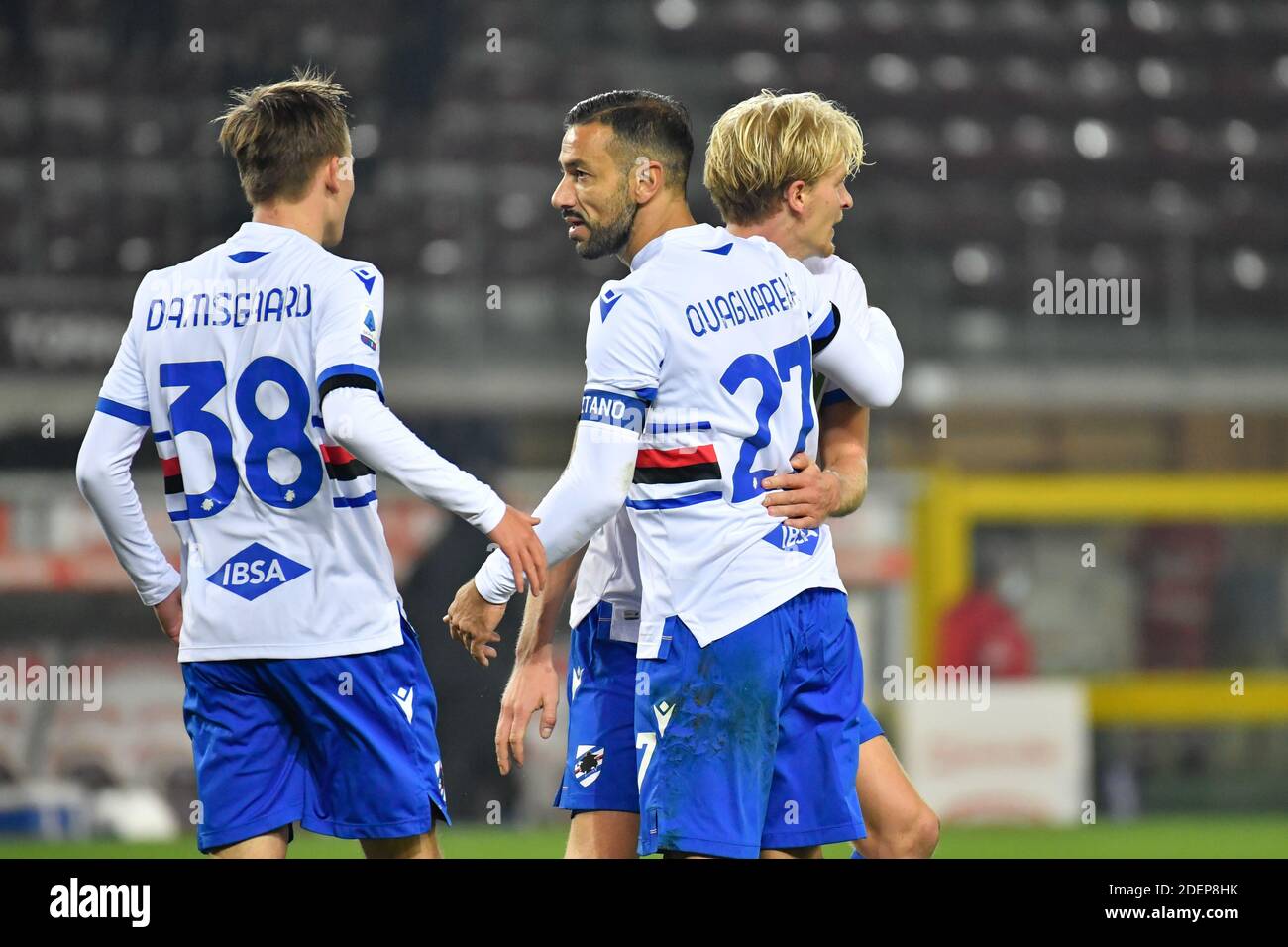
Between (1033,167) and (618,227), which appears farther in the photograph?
(1033,167)

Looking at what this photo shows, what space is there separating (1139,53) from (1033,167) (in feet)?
6.39

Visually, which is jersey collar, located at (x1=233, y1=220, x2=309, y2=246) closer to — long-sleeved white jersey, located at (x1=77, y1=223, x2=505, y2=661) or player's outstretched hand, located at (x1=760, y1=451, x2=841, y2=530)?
long-sleeved white jersey, located at (x1=77, y1=223, x2=505, y2=661)

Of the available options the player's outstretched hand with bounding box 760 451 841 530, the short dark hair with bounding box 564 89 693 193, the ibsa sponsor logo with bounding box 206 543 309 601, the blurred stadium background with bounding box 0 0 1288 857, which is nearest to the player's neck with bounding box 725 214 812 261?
the short dark hair with bounding box 564 89 693 193

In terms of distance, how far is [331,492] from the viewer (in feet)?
10.2

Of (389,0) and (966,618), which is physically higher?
(389,0)

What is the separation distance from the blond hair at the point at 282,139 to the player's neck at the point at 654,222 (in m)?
0.59

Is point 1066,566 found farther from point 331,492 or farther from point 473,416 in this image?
point 331,492

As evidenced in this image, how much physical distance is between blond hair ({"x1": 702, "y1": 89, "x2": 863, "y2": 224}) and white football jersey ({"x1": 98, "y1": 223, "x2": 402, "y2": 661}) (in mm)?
729

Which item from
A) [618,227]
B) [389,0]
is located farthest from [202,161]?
[618,227]

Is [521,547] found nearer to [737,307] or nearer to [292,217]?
[737,307]

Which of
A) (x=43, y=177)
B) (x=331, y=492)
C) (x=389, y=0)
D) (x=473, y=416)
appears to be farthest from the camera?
(x=389, y=0)

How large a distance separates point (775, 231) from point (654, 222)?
25 cm

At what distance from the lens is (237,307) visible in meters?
3.08

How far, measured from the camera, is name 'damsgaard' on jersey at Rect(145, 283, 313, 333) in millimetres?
3066
